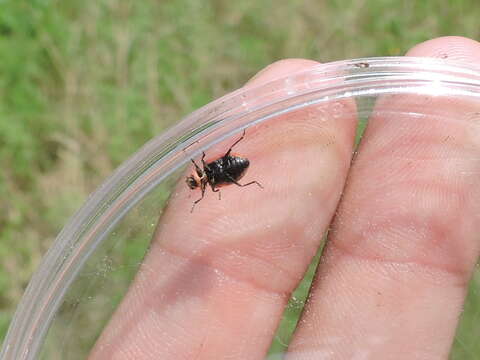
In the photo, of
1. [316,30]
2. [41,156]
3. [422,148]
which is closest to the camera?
[422,148]

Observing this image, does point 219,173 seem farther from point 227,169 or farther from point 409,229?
point 409,229

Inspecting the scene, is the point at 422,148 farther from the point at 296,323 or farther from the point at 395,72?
the point at 296,323

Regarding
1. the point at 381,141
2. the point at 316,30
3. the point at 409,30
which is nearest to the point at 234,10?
the point at 316,30

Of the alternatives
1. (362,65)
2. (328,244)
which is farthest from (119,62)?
(328,244)

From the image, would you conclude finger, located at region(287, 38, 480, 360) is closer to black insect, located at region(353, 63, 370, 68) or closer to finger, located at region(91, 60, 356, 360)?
finger, located at region(91, 60, 356, 360)

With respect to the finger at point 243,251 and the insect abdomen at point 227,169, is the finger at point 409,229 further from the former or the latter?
the insect abdomen at point 227,169

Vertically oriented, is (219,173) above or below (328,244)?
above

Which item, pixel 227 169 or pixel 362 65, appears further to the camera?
pixel 362 65
